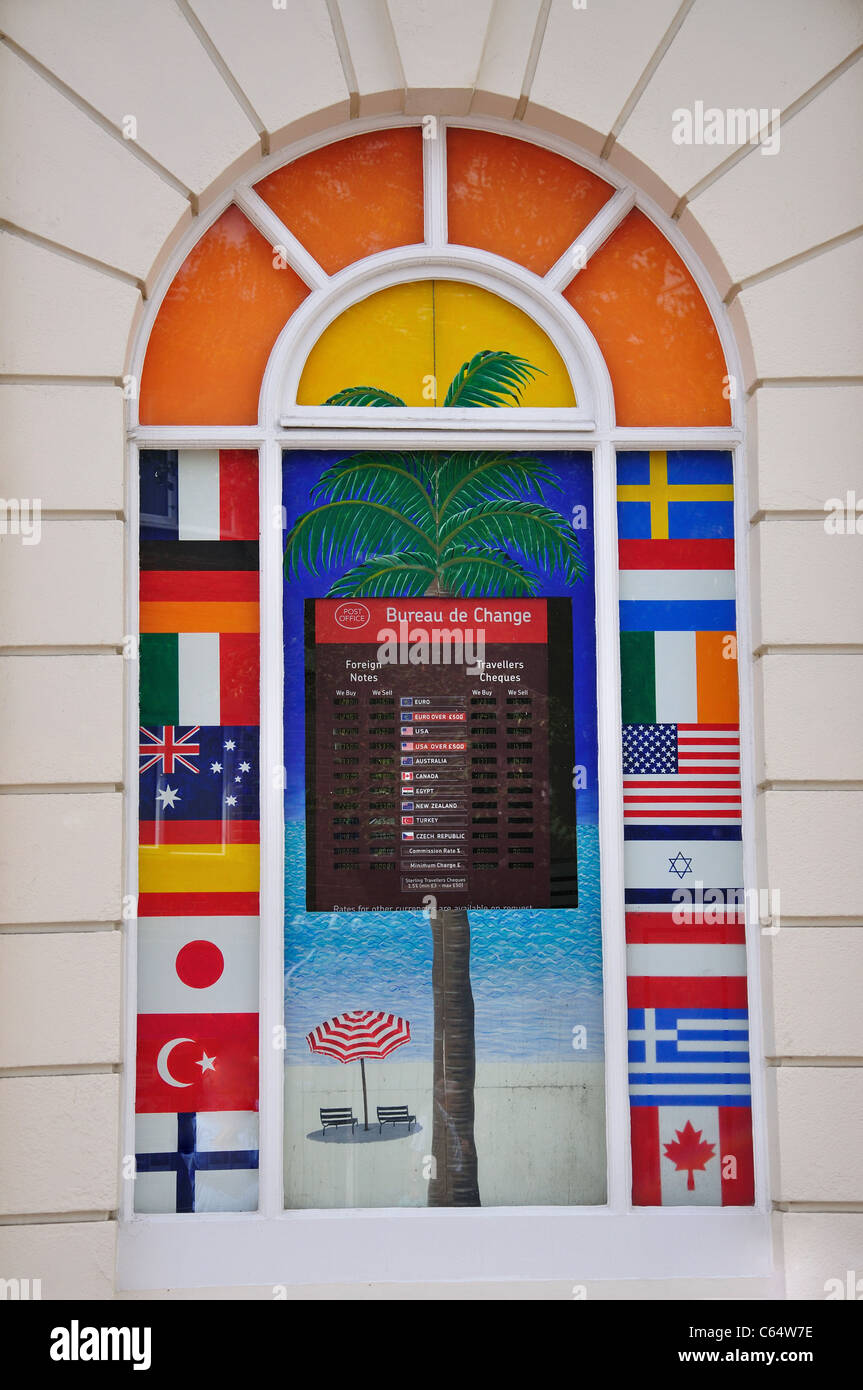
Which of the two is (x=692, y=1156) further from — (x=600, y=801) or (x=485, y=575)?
(x=485, y=575)

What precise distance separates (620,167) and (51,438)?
3.10m

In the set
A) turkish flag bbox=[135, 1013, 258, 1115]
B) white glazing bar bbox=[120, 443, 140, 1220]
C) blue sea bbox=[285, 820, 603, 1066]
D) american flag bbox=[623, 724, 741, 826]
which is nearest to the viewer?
white glazing bar bbox=[120, 443, 140, 1220]

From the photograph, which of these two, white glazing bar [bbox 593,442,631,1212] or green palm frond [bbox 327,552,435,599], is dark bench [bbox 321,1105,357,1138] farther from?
green palm frond [bbox 327,552,435,599]

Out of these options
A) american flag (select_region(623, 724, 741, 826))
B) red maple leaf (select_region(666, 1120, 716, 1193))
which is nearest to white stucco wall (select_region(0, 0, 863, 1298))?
american flag (select_region(623, 724, 741, 826))

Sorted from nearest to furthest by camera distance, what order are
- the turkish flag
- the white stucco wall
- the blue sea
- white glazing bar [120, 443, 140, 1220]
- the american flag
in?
1. the white stucco wall
2. white glazing bar [120, 443, 140, 1220]
3. the turkish flag
4. the blue sea
5. the american flag

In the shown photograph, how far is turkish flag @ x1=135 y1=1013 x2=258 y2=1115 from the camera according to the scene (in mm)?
5805

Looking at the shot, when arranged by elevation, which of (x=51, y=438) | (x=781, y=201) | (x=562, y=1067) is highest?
(x=781, y=201)

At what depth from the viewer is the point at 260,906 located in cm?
587

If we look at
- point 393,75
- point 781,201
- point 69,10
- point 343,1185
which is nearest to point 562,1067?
point 343,1185

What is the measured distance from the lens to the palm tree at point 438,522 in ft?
20.1

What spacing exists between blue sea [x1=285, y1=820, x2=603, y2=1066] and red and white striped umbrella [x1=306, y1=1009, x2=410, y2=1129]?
4cm

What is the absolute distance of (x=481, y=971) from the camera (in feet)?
19.5

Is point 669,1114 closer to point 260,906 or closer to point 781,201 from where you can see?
point 260,906

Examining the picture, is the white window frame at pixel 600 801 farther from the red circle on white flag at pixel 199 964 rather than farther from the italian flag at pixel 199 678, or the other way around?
the red circle on white flag at pixel 199 964
